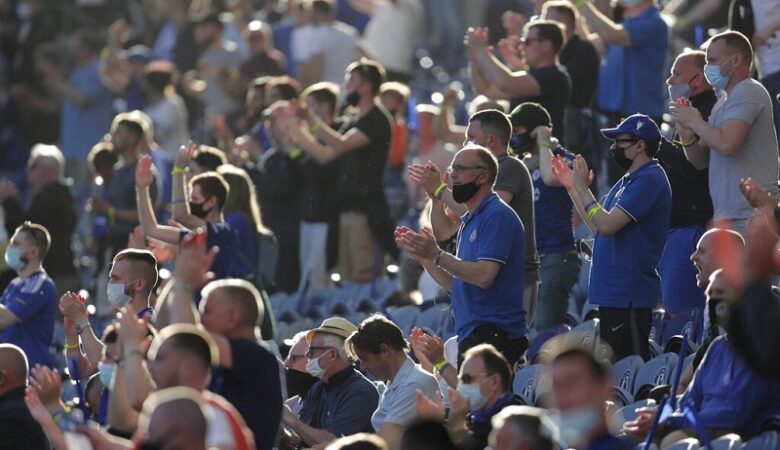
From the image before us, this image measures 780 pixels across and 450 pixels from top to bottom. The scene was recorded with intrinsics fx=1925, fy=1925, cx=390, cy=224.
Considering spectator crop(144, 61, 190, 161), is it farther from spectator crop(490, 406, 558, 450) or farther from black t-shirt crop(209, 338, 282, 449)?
spectator crop(490, 406, 558, 450)

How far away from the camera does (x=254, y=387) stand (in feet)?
28.2

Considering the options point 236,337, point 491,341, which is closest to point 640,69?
point 491,341

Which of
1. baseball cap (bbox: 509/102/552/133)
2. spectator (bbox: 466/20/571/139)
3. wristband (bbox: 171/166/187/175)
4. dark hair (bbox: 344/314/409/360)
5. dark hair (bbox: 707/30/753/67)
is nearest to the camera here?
dark hair (bbox: 344/314/409/360)

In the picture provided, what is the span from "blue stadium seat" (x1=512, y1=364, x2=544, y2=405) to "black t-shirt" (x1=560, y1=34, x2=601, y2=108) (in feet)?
12.3

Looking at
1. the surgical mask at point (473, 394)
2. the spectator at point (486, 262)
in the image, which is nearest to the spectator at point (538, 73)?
the spectator at point (486, 262)

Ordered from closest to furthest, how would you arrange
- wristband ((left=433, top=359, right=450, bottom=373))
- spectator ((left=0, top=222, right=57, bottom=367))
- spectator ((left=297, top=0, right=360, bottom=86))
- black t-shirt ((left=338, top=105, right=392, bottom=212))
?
wristband ((left=433, top=359, right=450, bottom=373)) < spectator ((left=0, top=222, right=57, bottom=367)) < black t-shirt ((left=338, top=105, right=392, bottom=212)) < spectator ((left=297, top=0, right=360, bottom=86))

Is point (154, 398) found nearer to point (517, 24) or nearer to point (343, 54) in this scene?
point (517, 24)

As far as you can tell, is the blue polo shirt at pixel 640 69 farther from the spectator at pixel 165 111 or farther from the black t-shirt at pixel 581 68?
the spectator at pixel 165 111

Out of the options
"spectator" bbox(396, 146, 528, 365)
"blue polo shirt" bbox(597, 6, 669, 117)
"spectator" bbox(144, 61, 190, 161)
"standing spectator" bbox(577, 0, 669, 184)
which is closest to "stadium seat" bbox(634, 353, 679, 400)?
"spectator" bbox(396, 146, 528, 365)

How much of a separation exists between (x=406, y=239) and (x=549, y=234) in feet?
7.06

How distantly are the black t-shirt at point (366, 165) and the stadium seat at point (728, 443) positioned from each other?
21.6ft

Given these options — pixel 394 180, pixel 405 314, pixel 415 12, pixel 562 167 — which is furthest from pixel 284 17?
pixel 562 167

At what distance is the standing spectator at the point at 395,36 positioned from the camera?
65.0 feet

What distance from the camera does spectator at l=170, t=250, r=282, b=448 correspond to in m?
8.51
